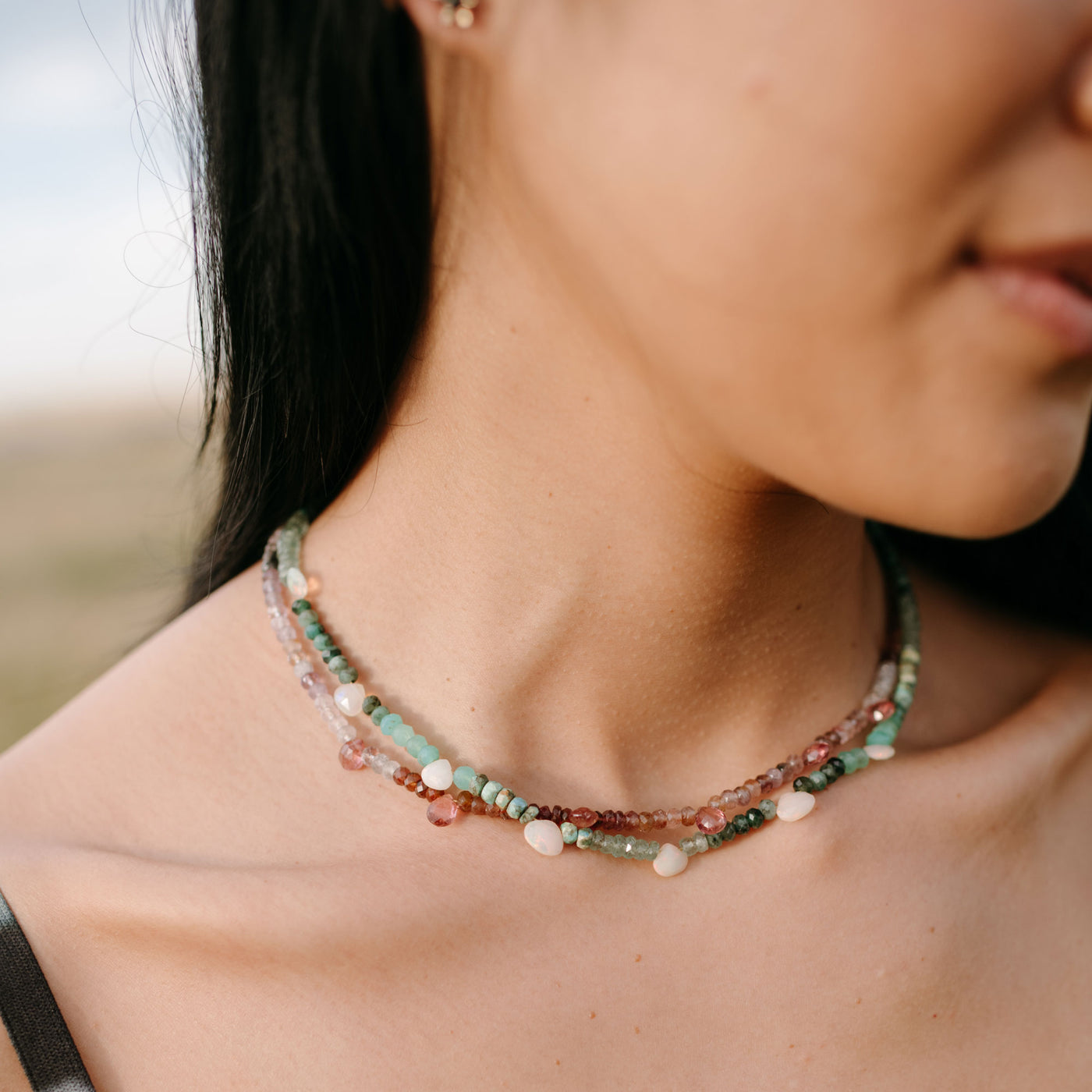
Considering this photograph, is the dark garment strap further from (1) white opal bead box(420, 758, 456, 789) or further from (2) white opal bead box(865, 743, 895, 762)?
(2) white opal bead box(865, 743, 895, 762)

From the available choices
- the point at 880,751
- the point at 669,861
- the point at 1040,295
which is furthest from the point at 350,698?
the point at 1040,295

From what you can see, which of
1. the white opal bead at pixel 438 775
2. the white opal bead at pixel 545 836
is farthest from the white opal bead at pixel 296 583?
the white opal bead at pixel 545 836

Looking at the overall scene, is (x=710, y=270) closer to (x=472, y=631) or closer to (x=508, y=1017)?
(x=472, y=631)

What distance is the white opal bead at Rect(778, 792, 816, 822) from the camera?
1.11m

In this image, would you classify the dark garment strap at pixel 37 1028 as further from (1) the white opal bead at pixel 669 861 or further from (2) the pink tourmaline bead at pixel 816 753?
(2) the pink tourmaline bead at pixel 816 753

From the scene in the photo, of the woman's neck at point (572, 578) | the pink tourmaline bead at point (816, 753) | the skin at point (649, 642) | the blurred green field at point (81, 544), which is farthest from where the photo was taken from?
the blurred green field at point (81, 544)

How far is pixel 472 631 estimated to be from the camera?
A: 1096 mm

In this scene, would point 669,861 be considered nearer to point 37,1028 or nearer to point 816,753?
point 816,753

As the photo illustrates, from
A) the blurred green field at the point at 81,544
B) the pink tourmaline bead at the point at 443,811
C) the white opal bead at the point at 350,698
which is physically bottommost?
the blurred green field at the point at 81,544

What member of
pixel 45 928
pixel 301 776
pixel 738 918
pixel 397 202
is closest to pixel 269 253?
pixel 397 202

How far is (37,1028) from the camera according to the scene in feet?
3.04

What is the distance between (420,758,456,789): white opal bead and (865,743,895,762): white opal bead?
0.50 meters

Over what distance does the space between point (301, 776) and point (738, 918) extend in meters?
0.49

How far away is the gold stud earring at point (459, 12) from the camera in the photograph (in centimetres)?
87
